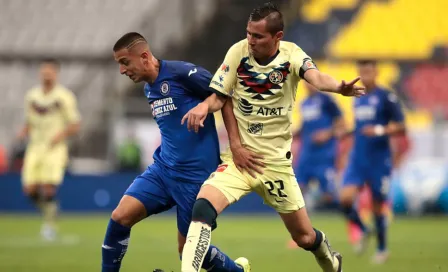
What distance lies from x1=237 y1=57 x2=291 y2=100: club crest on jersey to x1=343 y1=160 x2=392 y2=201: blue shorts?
549cm

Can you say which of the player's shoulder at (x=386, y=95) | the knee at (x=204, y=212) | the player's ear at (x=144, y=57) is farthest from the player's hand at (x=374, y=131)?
the knee at (x=204, y=212)

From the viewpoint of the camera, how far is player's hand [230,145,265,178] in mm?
7840

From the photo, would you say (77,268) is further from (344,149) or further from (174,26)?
(174,26)

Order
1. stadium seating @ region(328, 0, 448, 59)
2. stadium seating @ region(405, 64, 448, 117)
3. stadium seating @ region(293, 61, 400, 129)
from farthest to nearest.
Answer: stadium seating @ region(328, 0, 448, 59)
stadium seating @ region(405, 64, 448, 117)
stadium seating @ region(293, 61, 400, 129)

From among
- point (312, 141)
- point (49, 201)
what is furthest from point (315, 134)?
point (49, 201)

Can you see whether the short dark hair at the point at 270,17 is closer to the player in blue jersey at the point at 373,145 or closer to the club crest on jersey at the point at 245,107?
the club crest on jersey at the point at 245,107

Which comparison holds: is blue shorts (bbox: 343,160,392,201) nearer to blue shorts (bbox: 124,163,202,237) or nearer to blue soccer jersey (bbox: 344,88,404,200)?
blue soccer jersey (bbox: 344,88,404,200)

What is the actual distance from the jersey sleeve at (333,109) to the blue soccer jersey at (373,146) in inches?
93.0

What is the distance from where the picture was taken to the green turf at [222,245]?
11.4 metres

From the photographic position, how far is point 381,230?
1276 centimetres

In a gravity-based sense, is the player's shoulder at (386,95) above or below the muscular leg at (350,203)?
above

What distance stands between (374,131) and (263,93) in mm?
→ 5188

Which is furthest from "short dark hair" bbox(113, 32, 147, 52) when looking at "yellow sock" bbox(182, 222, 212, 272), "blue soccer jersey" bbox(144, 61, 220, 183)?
"yellow sock" bbox(182, 222, 212, 272)

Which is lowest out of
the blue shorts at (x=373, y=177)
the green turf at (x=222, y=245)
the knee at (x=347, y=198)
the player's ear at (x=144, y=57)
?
the green turf at (x=222, y=245)
